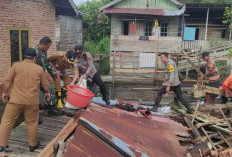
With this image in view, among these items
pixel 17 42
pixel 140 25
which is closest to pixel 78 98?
pixel 17 42

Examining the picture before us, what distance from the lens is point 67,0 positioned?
10.1m

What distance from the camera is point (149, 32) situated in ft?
55.3

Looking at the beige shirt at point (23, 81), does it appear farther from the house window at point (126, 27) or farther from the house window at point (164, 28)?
the house window at point (164, 28)

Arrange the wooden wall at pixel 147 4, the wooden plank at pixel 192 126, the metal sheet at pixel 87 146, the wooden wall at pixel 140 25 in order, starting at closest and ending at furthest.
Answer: the metal sheet at pixel 87 146 < the wooden plank at pixel 192 126 < the wooden wall at pixel 147 4 < the wooden wall at pixel 140 25

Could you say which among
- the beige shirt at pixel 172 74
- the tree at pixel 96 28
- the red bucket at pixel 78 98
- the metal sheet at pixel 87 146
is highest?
the tree at pixel 96 28

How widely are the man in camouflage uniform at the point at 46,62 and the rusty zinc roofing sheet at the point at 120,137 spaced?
1393mm

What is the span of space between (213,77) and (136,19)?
9359 mm

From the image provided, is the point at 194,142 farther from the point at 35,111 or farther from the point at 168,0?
the point at 168,0

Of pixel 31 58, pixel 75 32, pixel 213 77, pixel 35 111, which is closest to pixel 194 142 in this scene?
pixel 213 77

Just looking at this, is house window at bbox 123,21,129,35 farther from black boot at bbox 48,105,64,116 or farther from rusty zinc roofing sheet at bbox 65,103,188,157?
rusty zinc roofing sheet at bbox 65,103,188,157

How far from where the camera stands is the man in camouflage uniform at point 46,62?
15.4 feet

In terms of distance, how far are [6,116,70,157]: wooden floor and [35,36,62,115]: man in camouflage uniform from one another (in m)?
0.24

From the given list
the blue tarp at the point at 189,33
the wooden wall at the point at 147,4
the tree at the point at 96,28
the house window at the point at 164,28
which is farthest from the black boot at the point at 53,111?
the tree at the point at 96,28

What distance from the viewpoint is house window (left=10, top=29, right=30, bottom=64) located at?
26.4ft
